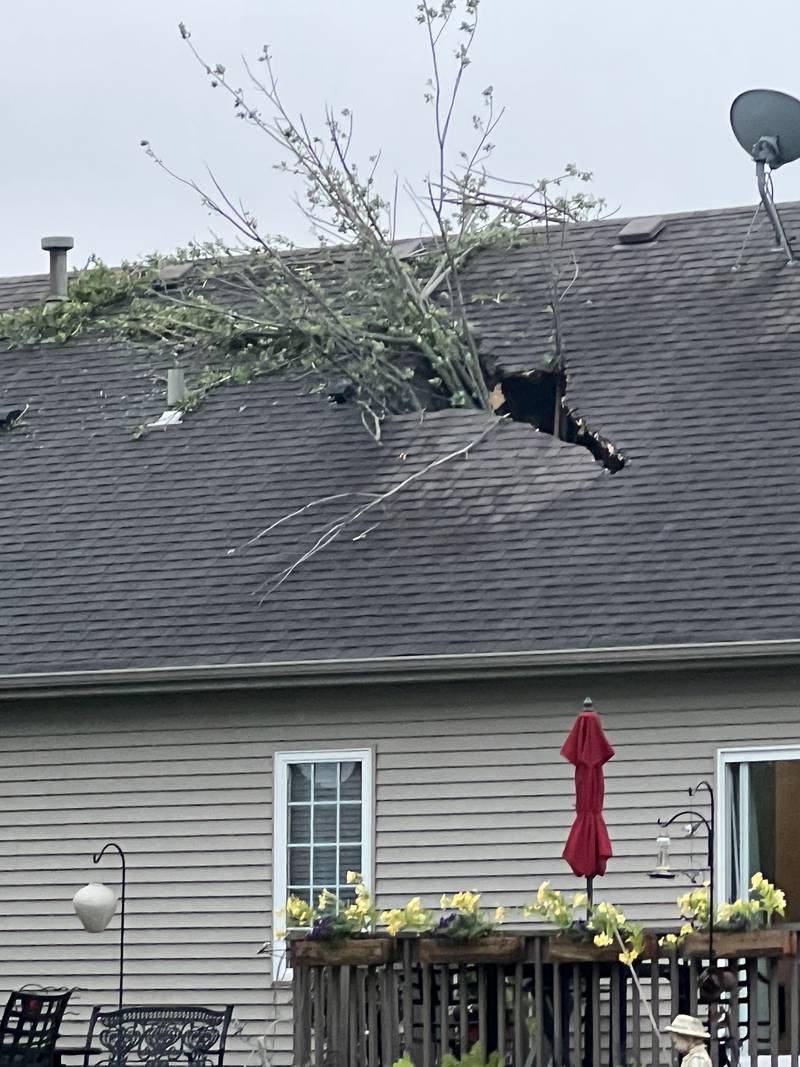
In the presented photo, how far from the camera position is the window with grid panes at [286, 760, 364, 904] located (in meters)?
12.9

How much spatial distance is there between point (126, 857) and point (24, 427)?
4412 millimetres

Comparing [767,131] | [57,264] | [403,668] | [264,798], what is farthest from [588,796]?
[57,264]

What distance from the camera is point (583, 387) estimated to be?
15.0 meters

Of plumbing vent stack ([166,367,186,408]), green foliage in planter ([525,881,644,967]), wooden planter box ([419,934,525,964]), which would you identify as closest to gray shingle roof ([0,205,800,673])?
plumbing vent stack ([166,367,186,408])

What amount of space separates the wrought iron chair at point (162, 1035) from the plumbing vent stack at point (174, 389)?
503 centimetres

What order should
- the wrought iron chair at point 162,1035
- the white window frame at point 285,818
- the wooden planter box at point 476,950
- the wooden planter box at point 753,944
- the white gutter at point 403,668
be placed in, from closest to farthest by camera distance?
the wooden planter box at point 753,944
the wooden planter box at point 476,950
the white gutter at point 403,668
the wrought iron chair at point 162,1035
the white window frame at point 285,818

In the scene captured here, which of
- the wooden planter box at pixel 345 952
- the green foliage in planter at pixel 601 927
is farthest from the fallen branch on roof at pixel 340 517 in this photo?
the green foliage in planter at pixel 601 927

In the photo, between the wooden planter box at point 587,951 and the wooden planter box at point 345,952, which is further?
the wooden planter box at point 345,952

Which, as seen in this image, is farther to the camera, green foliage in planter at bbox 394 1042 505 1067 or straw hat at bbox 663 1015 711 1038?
green foliage in planter at bbox 394 1042 505 1067

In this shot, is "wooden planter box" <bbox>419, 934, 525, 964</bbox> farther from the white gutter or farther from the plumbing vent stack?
the plumbing vent stack

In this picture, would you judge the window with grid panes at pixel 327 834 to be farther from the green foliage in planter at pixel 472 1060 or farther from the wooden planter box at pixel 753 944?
the wooden planter box at pixel 753 944

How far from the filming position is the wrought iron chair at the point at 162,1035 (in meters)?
12.1

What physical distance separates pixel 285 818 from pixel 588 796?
259 cm

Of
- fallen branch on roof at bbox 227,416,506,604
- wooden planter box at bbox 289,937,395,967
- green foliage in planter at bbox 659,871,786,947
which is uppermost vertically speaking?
fallen branch on roof at bbox 227,416,506,604
